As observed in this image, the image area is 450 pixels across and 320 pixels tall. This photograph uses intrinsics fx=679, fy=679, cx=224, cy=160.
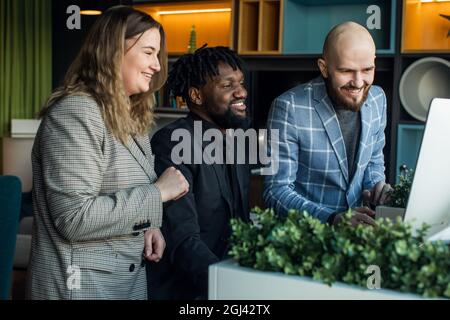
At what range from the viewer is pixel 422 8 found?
3963mm

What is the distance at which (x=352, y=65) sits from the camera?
2.10 meters

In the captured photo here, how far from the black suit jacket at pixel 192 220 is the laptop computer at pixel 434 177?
58cm

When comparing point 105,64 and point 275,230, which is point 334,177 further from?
point 275,230

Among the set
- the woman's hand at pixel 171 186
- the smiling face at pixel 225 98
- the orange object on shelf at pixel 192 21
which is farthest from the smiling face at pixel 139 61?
the orange object on shelf at pixel 192 21

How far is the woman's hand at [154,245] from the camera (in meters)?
1.79

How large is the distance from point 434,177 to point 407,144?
248 centimetres

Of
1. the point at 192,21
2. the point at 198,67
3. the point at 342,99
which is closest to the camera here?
the point at 342,99

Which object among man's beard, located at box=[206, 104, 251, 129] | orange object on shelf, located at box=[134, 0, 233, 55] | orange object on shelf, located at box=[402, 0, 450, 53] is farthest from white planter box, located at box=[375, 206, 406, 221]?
orange object on shelf, located at box=[134, 0, 233, 55]

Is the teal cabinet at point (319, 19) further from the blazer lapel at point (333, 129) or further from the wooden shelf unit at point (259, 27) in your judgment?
the blazer lapel at point (333, 129)

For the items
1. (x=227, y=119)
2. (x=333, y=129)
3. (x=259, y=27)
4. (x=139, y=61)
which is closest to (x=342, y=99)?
(x=333, y=129)

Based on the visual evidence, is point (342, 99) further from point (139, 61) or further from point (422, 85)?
point (422, 85)

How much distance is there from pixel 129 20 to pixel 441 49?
2.48 m

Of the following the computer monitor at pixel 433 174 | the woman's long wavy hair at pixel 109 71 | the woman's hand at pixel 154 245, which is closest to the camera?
the computer monitor at pixel 433 174

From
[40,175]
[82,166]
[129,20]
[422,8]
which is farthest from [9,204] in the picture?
[422,8]
